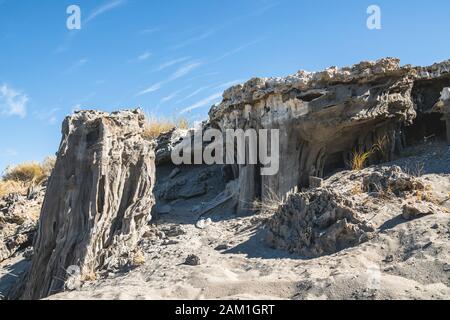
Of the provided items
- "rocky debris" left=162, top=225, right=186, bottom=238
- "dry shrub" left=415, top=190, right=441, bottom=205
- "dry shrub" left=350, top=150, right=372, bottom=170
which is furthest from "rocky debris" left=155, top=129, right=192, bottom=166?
"dry shrub" left=415, top=190, right=441, bottom=205

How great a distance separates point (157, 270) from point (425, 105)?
21.9 feet

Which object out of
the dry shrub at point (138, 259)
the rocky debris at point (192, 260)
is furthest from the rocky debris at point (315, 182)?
the dry shrub at point (138, 259)

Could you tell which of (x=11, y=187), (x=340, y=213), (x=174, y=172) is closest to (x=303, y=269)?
(x=340, y=213)

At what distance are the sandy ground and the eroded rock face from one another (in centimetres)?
54

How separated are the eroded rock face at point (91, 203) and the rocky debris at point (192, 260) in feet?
3.33

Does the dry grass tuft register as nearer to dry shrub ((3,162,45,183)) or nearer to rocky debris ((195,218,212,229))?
dry shrub ((3,162,45,183))

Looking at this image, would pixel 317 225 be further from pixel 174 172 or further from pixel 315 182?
pixel 174 172

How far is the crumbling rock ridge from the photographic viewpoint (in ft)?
27.5

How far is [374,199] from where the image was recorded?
6.66 metres

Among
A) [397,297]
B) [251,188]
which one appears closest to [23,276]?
[251,188]

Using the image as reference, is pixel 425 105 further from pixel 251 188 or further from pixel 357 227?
pixel 357 227

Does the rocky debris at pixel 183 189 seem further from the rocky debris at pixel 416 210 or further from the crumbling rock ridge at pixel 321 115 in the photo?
the rocky debris at pixel 416 210

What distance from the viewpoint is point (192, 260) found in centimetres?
614

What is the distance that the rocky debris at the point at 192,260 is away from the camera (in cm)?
609
